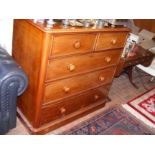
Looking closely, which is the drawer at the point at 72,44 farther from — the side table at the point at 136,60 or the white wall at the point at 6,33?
the side table at the point at 136,60

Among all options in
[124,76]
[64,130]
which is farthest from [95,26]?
[124,76]

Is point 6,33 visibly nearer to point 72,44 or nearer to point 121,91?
point 72,44

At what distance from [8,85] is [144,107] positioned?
2053 millimetres

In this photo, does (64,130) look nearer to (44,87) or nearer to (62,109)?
(62,109)

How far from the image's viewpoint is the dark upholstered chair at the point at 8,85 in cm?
148

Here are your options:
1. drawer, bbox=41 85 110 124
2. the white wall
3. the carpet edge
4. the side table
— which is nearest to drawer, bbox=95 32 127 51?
the side table

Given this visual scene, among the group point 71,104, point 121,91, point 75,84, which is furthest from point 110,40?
point 121,91

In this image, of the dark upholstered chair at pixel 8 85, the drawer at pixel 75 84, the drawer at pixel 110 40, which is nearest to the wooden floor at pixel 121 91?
the dark upholstered chair at pixel 8 85

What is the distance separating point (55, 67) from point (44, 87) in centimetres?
21

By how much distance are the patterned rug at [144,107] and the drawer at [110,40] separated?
105 centimetres

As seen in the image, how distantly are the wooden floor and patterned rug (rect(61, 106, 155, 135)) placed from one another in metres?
0.07

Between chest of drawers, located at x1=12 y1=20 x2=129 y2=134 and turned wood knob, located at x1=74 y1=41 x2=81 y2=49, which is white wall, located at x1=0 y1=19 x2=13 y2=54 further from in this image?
turned wood knob, located at x1=74 y1=41 x2=81 y2=49

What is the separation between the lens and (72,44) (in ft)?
5.29

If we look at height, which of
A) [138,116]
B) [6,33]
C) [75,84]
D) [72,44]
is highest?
[72,44]
